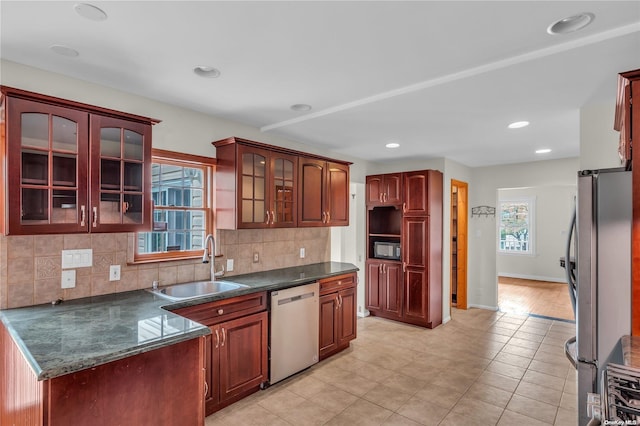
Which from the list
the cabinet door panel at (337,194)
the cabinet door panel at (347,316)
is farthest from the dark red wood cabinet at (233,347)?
the cabinet door panel at (337,194)

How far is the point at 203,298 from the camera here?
2.40 meters

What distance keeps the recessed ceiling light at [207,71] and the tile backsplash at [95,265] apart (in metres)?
1.35

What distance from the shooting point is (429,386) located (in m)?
3.00

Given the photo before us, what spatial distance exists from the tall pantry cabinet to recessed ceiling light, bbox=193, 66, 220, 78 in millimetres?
3186

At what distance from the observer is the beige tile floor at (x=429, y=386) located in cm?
254

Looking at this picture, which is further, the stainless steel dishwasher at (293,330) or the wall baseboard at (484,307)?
the wall baseboard at (484,307)

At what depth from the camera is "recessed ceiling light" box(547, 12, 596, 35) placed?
158 cm

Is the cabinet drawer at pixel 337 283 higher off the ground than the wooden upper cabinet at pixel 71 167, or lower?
lower

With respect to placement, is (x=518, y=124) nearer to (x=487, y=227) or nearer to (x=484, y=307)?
(x=487, y=227)

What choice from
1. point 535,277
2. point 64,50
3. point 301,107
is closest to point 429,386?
point 301,107

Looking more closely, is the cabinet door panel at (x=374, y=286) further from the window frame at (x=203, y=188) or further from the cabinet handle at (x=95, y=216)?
the cabinet handle at (x=95, y=216)

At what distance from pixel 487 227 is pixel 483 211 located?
0.94 ft

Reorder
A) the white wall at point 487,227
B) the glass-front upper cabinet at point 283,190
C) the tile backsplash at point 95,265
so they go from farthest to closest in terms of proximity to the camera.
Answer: the white wall at point 487,227, the glass-front upper cabinet at point 283,190, the tile backsplash at point 95,265

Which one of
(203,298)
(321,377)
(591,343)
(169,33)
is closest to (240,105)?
(169,33)
